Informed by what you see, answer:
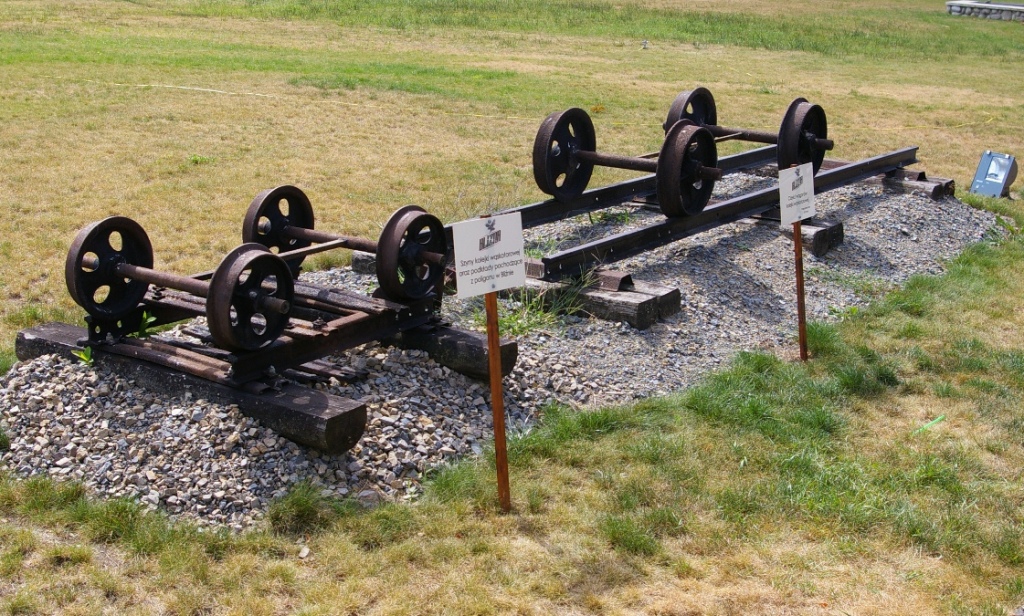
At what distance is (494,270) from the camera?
5188 millimetres

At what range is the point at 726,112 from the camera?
18266mm

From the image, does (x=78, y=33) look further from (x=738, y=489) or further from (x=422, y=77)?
(x=738, y=489)

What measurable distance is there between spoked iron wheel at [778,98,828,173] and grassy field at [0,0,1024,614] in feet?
6.73

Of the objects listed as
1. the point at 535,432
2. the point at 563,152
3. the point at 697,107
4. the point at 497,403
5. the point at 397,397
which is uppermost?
the point at 697,107

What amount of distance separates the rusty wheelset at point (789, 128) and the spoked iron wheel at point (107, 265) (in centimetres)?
628

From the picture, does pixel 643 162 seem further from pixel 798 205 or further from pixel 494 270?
pixel 494 270

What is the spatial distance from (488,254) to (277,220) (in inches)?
100.0

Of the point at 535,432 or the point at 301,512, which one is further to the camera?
the point at 535,432

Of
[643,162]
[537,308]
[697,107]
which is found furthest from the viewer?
[697,107]

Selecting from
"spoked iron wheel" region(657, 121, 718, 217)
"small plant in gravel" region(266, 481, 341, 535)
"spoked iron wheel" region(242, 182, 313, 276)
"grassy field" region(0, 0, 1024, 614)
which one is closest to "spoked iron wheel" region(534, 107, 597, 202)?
"grassy field" region(0, 0, 1024, 614)

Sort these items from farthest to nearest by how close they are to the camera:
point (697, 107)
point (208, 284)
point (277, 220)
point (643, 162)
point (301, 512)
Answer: point (697, 107) < point (643, 162) < point (277, 220) < point (208, 284) < point (301, 512)

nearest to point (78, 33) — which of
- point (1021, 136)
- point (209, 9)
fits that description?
point (209, 9)

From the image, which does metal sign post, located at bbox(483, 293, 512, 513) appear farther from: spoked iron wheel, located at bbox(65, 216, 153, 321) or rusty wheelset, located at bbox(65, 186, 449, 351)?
spoked iron wheel, located at bbox(65, 216, 153, 321)

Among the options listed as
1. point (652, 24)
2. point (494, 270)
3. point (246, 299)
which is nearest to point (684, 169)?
point (494, 270)
